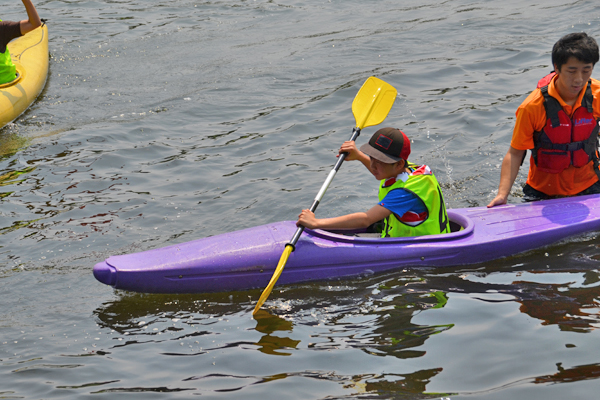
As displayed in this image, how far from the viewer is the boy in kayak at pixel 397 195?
148 inches

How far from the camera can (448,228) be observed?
13.8 feet

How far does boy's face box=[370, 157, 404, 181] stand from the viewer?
3.83m

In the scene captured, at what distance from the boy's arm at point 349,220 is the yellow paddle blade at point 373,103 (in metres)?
1.11

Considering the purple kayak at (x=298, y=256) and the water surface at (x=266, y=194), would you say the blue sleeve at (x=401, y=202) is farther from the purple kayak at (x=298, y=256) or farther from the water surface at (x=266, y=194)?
the water surface at (x=266, y=194)

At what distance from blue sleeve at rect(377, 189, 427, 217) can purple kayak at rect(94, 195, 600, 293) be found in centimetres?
20

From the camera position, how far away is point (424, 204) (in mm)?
3918

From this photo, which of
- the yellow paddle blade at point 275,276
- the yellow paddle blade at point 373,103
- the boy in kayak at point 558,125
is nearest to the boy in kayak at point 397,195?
the yellow paddle blade at point 275,276

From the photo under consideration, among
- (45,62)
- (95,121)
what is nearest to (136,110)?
(95,121)

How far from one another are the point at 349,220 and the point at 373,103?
53.3 inches

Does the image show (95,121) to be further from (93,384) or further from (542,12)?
(542,12)

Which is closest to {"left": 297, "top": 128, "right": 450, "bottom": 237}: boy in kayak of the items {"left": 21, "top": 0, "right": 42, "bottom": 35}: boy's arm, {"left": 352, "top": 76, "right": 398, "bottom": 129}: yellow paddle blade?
{"left": 352, "top": 76, "right": 398, "bottom": 129}: yellow paddle blade

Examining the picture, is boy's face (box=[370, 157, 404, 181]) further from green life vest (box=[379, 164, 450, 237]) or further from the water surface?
the water surface

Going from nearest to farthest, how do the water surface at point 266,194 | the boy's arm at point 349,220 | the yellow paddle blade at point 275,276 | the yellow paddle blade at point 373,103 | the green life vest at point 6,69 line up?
1. the water surface at point 266,194
2. the yellow paddle blade at point 275,276
3. the boy's arm at point 349,220
4. the yellow paddle blade at point 373,103
5. the green life vest at point 6,69

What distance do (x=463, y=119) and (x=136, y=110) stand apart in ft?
12.9
